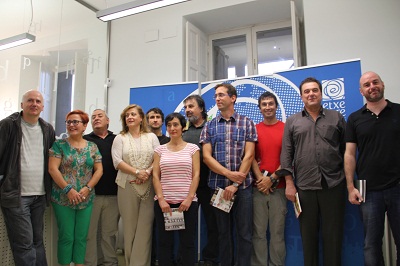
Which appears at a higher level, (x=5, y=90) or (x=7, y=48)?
(x=7, y=48)

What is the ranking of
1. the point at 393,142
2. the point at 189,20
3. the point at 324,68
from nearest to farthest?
the point at 393,142
the point at 324,68
the point at 189,20

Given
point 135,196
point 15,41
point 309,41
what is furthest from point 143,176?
point 309,41

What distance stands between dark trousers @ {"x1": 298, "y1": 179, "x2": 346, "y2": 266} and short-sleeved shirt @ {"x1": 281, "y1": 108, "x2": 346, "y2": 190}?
72 millimetres

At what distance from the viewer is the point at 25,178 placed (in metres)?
2.46

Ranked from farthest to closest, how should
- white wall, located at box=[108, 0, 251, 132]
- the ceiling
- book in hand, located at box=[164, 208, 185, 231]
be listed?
white wall, located at box=[108, 0, 251, 132]
the ceiling
book in hand, located at box=[164, 208, 185, 231]

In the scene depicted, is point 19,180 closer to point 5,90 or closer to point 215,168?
point 215,168

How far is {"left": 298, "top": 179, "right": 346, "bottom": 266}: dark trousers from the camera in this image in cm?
238

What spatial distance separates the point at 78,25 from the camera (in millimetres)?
4820

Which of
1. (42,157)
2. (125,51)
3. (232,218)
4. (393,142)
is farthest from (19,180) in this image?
(125,51)

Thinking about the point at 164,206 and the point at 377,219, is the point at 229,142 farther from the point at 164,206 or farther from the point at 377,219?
the point at 377,219

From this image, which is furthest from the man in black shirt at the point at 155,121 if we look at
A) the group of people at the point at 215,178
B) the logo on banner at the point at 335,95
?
the logo on banner at the point at 335,95

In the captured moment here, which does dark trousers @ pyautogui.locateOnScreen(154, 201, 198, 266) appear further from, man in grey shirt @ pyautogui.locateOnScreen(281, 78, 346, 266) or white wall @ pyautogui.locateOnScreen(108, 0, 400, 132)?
white wall @ pyautogui.locateOnScreen(108, 0, 400, 132)

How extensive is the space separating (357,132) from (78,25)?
4237mm

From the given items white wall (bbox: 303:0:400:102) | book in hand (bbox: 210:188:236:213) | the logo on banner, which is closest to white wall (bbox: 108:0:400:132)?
white wall (bbox: 303:0:400:102)
